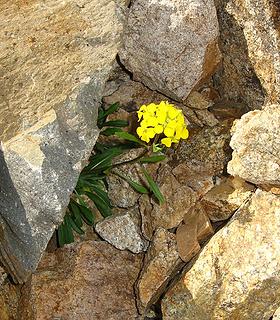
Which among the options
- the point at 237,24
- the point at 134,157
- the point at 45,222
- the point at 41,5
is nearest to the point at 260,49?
the point at 237,24

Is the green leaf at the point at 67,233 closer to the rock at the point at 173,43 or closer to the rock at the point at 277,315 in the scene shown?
the rock at the point at 173,43

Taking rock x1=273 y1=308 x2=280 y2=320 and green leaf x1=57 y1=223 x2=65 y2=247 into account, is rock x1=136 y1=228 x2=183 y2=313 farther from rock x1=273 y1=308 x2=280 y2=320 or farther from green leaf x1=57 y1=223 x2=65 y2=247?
rock x1=273 y1=308 x2=280 y2=320

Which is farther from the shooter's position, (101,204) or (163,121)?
(101,204)

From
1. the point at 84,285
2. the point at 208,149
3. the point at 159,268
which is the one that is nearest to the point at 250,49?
the point at 208,149

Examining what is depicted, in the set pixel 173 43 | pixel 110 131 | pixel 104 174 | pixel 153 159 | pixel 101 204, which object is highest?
pixel 173 43

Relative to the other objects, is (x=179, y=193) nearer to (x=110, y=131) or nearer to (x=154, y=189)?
(x=154, y=189)

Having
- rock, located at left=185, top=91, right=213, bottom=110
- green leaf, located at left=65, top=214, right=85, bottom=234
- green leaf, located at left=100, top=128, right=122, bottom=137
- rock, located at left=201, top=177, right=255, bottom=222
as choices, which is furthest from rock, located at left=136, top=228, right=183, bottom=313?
rock, located at left=185, top=91, right=213, bottom=110

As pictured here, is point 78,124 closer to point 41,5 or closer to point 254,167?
point 41,5
